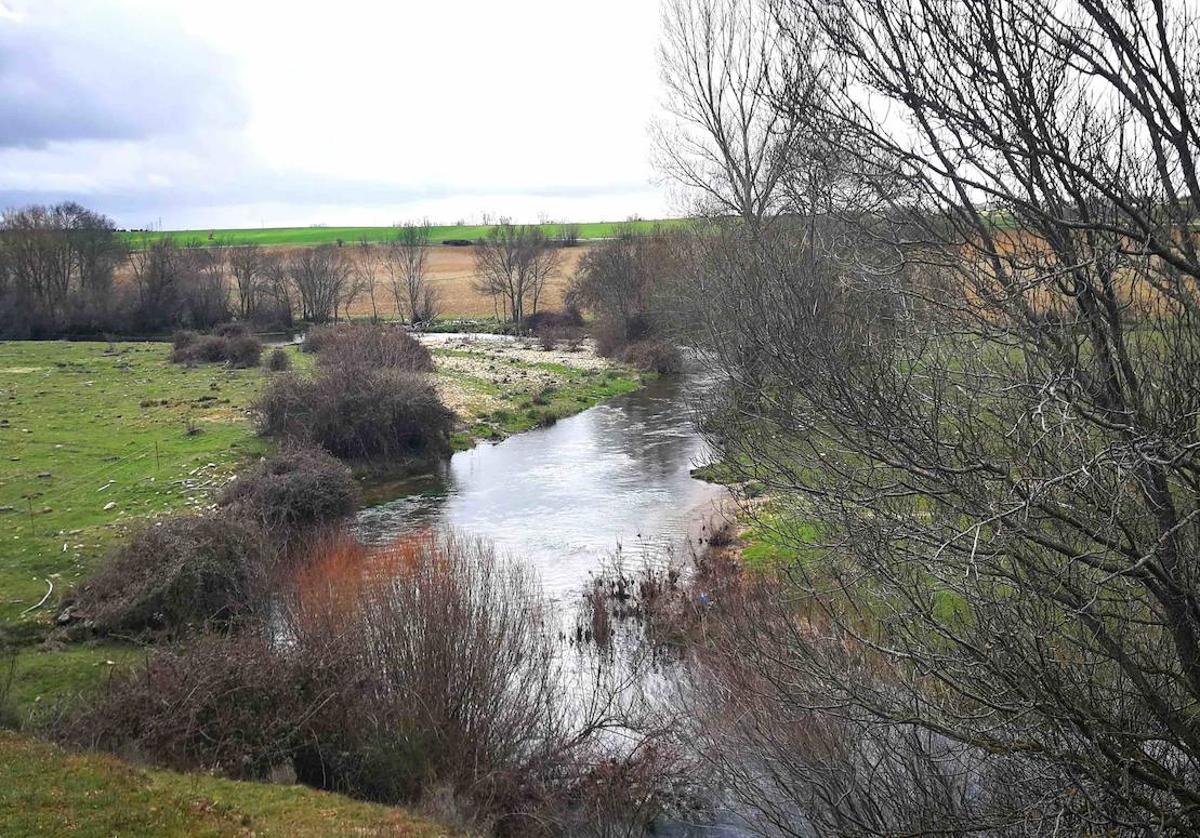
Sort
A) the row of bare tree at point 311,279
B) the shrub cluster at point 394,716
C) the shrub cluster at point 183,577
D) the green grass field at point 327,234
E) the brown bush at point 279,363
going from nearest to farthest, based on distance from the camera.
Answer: the shrub cluster at point 394,716
the shrub cluster at point 183,577
the brown bush at point 279,363
the row of bare tree at point 311,279
the green grass field at point 327,234

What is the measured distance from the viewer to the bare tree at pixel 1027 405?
4871mm

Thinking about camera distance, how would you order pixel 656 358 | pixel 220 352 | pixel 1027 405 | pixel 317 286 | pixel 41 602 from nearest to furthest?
pixel 1027 405 → pixel 41 602 → pixel 220 352 → pixel 656 358 → pixel 317 286

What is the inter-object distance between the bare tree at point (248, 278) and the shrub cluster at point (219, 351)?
679 inches

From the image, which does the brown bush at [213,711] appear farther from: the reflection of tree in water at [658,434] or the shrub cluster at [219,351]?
the shrub cluster at [219,351]

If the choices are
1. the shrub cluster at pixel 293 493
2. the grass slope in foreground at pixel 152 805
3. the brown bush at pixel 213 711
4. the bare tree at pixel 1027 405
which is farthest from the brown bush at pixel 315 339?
the bare tree at pixel 1027 405

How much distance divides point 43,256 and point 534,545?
2065 inches

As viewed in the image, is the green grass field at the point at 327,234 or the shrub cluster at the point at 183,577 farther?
the green grass field at the point at 327,234

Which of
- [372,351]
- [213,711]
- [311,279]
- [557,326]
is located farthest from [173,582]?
[311,279]

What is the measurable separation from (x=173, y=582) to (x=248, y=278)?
51.9 m

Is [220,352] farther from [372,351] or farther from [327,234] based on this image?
[327,234]

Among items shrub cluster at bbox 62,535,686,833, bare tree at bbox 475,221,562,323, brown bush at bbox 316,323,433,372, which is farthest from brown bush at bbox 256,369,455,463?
bare tree at bbox 475,221,562,323

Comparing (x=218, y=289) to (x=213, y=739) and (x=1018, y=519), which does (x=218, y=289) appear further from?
(x=1018, y=519)

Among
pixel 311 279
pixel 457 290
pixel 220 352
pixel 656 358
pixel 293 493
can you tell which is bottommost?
pixel 293 493

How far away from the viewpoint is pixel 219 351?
4338 cm
